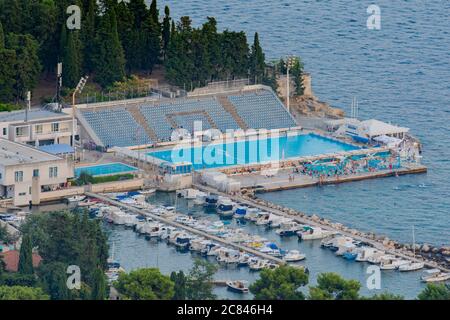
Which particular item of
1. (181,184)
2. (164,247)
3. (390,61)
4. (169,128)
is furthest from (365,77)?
(164,247)

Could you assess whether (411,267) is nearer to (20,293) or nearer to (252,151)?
(20,293)

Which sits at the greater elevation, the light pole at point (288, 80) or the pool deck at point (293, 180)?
the light pole at point (288, 80)

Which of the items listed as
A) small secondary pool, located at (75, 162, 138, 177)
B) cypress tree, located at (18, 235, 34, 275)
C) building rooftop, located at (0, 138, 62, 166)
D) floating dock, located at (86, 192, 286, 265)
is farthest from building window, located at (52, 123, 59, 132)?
cypress tree, located at (18, 235, 34, 275)

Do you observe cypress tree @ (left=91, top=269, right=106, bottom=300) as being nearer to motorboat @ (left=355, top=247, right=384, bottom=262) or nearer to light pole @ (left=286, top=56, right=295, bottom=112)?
motorboat @ (left=355, top=247, right=384, bottom=262)

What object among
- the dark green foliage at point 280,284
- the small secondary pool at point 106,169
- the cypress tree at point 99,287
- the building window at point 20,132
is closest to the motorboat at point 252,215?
the small secondary pool at point 106,169

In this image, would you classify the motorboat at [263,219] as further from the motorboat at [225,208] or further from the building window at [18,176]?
the building window at [18,176]

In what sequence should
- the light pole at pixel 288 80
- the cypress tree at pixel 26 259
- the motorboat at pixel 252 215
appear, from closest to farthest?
the cypress tree at pixel 26 259 → the motorboat at pixel 252 215 → the light pole at pixel 288 80

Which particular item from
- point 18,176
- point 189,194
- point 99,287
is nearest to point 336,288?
point 99,287
